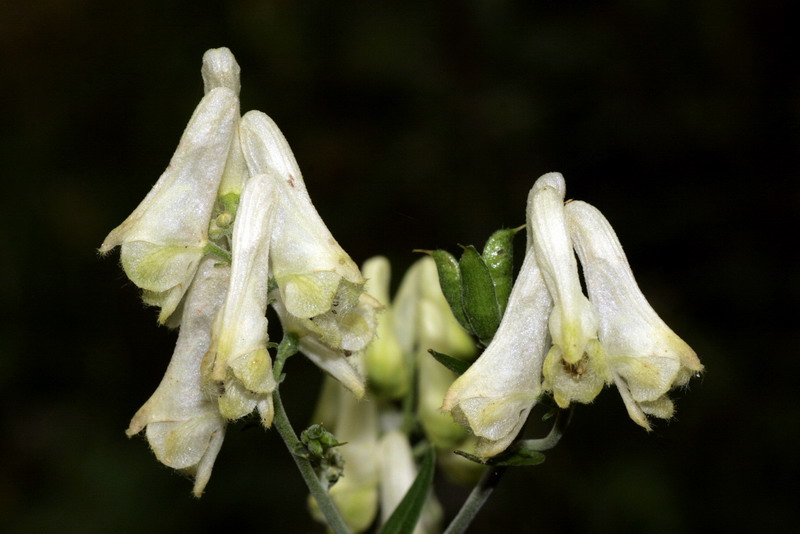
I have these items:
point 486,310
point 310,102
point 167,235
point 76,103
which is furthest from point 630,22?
point 167,235

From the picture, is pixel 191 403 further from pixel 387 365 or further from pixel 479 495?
pixel 387 365

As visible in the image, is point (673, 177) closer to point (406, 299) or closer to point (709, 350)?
point (709, 350)

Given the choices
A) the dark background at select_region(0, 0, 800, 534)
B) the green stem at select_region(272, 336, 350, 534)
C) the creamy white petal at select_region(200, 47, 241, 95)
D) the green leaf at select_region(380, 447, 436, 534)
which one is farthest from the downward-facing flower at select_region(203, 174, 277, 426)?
the dark background at select_region(0, 0, 800, 534)

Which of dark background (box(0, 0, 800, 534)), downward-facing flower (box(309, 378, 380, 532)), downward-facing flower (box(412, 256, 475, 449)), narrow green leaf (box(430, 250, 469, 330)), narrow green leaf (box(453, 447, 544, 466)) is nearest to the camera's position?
narrow green leaf (box(453, 447, 544, 466))

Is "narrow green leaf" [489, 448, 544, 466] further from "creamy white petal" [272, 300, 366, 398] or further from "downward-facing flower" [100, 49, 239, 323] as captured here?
"downward-facing flower" [100, 49, 239, 323]

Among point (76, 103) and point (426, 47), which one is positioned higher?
point (426, 47)

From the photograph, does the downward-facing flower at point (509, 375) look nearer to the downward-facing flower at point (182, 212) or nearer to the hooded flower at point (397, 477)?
the downward-facing flower at point (182, 212)

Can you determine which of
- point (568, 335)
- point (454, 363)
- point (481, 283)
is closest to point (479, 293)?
point (481, 283)
